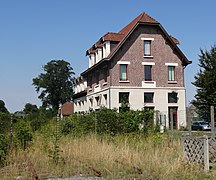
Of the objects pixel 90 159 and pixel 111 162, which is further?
pixel 90 159

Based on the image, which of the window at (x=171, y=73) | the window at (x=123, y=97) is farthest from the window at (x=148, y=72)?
the window at (x=123, y=97)

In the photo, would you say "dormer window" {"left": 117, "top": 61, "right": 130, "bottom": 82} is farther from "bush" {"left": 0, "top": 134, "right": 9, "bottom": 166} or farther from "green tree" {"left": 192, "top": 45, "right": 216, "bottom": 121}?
"bush" {"left": 0, "top": 134, "right": 9, "bottom": 166}

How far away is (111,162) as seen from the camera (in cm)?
1116

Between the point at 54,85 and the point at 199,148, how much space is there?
87711 millimetres

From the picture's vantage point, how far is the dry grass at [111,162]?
9977mm

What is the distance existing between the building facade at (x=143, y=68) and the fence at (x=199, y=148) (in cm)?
3092

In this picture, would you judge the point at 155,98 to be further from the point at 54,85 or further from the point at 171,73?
the point at 54,85

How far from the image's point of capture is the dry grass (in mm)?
9977

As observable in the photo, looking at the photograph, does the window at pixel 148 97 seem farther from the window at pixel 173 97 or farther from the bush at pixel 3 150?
the bush at pixel 3 150

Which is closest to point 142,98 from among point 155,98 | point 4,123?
point 155,98

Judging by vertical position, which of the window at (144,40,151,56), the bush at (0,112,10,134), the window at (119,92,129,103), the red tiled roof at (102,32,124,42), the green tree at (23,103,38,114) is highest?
the red tiled roof at (102,32,124,42)

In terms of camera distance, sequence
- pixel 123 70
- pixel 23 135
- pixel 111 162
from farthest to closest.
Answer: pixel 123 70, pixel 23 135, pixel 111 162

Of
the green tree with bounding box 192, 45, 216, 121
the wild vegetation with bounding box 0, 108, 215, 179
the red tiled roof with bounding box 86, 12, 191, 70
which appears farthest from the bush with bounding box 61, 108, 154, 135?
the red tiled roof with bounding box 86, 12, 191, 70

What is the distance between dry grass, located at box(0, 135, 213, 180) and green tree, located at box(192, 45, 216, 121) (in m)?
22.3
